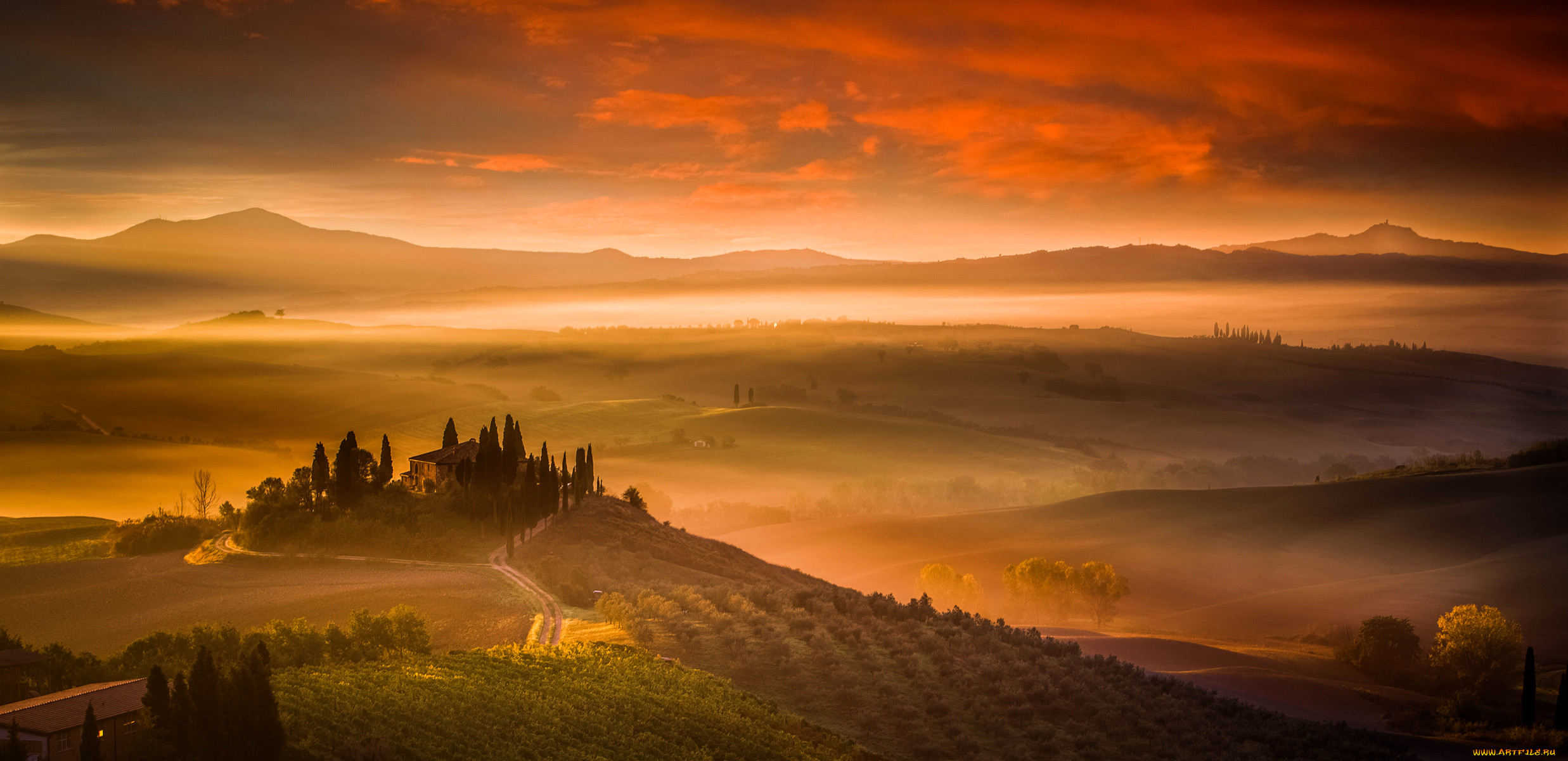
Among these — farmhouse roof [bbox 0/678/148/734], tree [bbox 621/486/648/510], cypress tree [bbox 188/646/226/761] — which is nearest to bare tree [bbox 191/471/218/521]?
tree [bbox 621/486/648/510]

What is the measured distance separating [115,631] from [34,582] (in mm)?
14235

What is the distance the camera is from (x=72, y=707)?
25.3 m

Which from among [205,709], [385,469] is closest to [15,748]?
[205,709]

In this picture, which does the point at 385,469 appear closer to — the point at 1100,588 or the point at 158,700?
the point at 158,700

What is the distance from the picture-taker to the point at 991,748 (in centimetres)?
3550

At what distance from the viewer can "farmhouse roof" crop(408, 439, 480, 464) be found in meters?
69.6

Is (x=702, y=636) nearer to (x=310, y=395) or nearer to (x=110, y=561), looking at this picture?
(x=110, y=561)

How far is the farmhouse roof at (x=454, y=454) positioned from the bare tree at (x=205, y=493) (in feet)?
90.1

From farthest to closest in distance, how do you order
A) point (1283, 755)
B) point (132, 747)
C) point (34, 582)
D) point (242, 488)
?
1. point (242, 488)
2. point (34, 582)
3. point (1283, 755)
4. point (132, 747)

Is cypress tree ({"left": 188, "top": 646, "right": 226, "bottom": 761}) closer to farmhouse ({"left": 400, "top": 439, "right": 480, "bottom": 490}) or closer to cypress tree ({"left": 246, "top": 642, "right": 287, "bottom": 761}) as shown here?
cypress tree ({"left": 246, "top": 642, "right": 287, "bottom": 761})

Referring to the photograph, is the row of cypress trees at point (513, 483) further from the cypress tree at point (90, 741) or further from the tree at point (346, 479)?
the cypress tree at point (90, 741)

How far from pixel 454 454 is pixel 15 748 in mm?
47659

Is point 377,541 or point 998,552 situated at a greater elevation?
point 377,541

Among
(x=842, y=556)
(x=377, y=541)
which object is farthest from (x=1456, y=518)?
(x=377, y=541)
